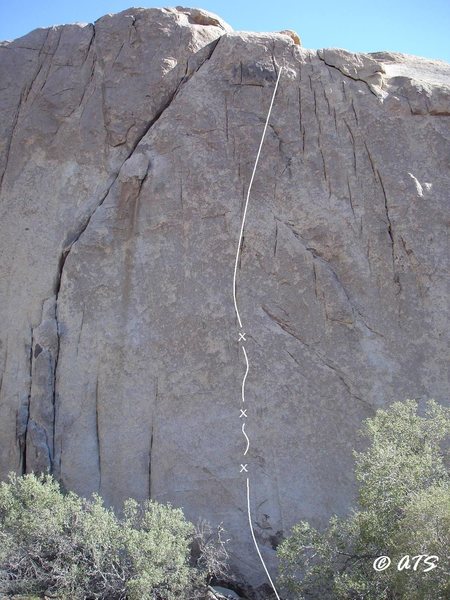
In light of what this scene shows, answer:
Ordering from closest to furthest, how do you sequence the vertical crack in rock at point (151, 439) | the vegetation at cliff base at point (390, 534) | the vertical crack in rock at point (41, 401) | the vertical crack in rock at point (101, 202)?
the vegetation at cliff base at point (390, 534)
the vertical crack in rock at point (151, 439)
the vertical crack in rock at point (41, 401)
the vertical crack in rock at point (101, 202)

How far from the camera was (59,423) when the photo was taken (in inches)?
336

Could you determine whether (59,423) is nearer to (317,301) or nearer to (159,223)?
(159,223)

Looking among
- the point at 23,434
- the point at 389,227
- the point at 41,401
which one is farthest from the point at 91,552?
the point at 389,227

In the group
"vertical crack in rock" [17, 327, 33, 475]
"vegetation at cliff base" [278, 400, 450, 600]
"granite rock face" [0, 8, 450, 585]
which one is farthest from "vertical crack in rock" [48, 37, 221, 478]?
"vegetation at cliff base" [278, 400, 450, 600]

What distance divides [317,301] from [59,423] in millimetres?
2895

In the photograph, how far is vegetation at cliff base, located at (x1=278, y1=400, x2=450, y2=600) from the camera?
6059 millimetres

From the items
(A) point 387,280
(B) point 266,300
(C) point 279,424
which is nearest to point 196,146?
(B) point 266,300

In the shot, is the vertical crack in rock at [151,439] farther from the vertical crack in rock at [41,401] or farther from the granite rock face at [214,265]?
the vertical crack in rock at [41,401]

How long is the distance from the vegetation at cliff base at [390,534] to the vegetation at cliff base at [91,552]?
89 centimetres

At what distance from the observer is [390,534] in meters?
6.46

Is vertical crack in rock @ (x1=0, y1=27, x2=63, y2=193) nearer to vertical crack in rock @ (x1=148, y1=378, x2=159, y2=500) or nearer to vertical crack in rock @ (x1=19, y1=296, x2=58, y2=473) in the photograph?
vertical crack in rock @ (x1=19, y1=296, x2=58, y2=473)

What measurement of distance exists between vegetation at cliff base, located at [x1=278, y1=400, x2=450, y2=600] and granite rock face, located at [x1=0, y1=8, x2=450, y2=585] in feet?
3.60

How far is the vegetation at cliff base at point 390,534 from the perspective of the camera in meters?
6.06

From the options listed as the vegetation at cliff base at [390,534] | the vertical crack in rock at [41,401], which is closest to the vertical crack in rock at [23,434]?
the vertical crack in rock at [41,401]
